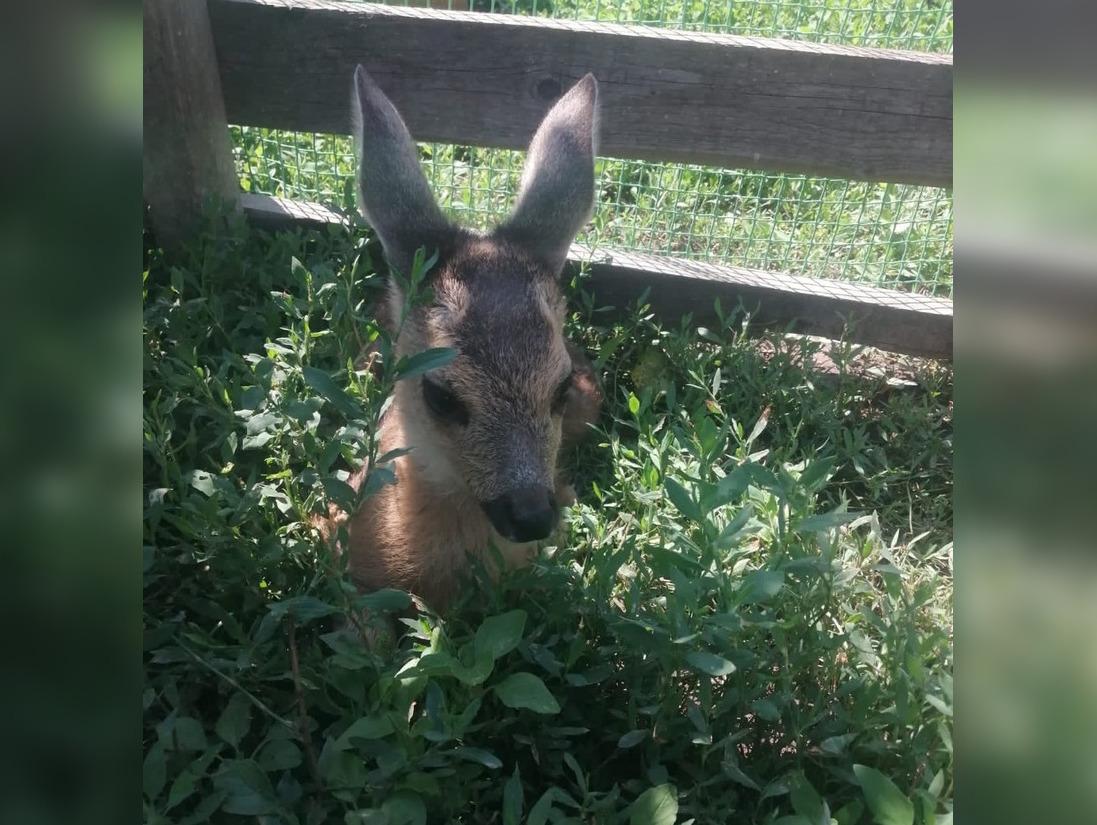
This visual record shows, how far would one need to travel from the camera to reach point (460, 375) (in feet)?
8.26

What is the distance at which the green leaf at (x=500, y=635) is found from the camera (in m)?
1.63

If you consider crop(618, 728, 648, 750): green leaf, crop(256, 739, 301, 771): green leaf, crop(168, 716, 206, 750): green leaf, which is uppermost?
crop(168, 716, 206, 750): green leaf

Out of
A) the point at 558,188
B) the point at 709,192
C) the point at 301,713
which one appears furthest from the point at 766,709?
the point at 709,192

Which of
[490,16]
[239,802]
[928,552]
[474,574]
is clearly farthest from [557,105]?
[239,802]

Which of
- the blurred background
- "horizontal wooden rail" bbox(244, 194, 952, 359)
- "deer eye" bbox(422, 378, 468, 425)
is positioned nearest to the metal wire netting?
"horizontal wooden rail" bbox(244, 194, 952, 359)

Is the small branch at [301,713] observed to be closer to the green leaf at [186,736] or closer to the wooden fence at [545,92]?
the green leaf at [186,736]

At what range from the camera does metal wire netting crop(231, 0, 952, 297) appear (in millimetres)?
3752

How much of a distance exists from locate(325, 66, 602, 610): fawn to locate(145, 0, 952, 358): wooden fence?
437 mm

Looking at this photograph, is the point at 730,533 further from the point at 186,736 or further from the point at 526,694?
the point at 186,736

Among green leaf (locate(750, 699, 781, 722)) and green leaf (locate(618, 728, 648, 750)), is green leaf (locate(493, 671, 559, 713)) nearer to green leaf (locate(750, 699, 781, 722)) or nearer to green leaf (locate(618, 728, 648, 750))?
green leaf (locate(618, 728, 648, 750))

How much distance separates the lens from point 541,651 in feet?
6.23

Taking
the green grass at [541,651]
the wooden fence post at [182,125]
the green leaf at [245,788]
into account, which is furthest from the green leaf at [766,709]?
the wooden fence post at [182,125]
